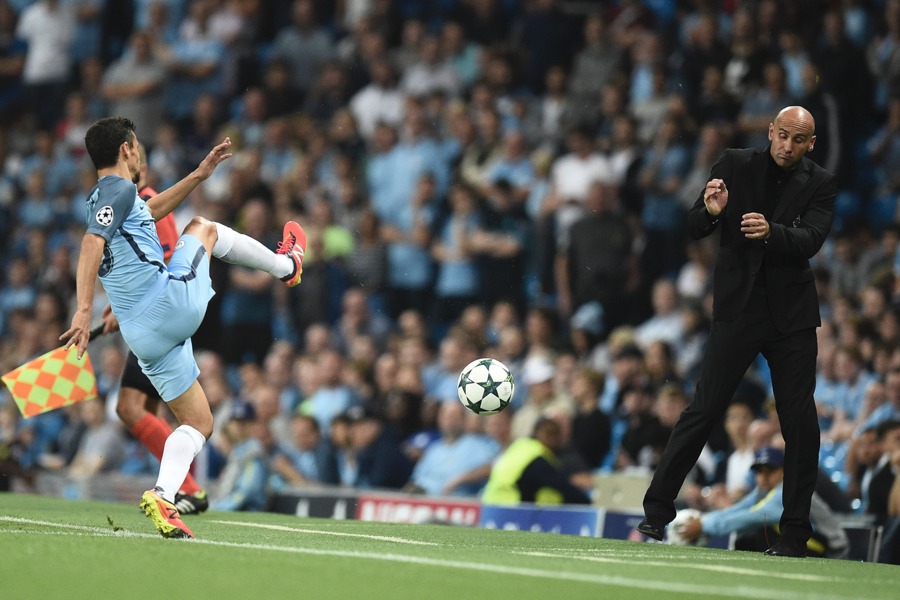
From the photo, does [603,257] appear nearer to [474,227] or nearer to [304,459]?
[474,227]

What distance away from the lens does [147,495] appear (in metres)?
7.12

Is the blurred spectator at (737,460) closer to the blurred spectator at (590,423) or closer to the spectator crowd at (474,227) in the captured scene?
the spectator crowd at (474,227)

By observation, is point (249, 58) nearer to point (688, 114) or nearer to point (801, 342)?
point (688, 114)

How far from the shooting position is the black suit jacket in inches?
316

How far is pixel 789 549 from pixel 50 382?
4.79m

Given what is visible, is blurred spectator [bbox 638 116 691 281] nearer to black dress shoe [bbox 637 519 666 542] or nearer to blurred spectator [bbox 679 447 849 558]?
blurred spectator [bbox 679 447 849 558]

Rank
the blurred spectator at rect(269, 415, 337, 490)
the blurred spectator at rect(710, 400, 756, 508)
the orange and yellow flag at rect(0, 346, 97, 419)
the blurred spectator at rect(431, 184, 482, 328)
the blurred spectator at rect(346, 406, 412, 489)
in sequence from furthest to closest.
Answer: the blurred spectator at rect(431, 184, 482, 328) < the blurred spectator at rect(269, 415, 337, 490) < the blurred spectator at rect(346, 406, 412, 489) < the blurred spectator at rect(710, 400, 756, 508) < the orange and yellow flag at rect(0, 346, 97, 419)

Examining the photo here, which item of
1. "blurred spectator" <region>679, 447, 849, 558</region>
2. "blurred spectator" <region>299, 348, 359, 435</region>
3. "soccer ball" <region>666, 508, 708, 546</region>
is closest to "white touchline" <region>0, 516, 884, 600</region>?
"blurred spectator" <region>679, 447, 849, 558</region>

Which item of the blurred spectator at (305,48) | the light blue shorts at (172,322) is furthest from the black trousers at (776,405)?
the blurred spectator at (305,48)

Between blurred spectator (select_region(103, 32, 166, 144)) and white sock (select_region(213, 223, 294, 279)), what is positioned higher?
blurred spectator (select_region(103, 32, 166, 144))

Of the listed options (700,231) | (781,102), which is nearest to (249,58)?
(781,102)

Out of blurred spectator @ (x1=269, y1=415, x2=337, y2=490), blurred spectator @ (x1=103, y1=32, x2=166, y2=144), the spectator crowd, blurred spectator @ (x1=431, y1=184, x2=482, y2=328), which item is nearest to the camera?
the spectator crowd

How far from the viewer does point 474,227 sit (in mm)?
16250

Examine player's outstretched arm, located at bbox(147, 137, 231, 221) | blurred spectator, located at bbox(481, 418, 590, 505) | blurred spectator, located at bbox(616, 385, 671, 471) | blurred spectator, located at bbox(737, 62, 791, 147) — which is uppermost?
blurred spectator, located at bbox(737, 62, 791, 147)
